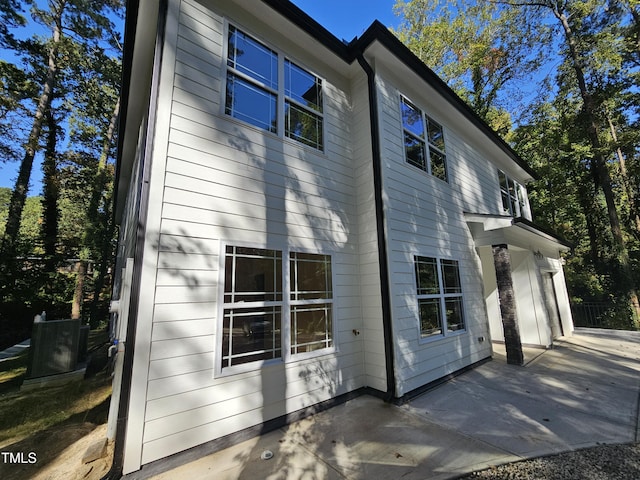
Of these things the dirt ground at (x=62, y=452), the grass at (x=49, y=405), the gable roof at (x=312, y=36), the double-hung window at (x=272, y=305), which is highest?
the gable roof at (x=312, y=36)

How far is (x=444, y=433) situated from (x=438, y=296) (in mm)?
2666

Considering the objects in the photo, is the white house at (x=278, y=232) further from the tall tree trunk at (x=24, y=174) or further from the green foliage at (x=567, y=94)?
the green foliage at (x=567, y=94)

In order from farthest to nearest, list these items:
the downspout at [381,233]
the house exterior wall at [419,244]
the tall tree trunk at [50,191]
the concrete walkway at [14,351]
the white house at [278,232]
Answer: the tall tree trunk at [50,191], the concrete walkway at [14,351], the house exterior wall at [419,244], the downspout at [381,233], the white house at [278,232]

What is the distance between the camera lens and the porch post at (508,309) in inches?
234

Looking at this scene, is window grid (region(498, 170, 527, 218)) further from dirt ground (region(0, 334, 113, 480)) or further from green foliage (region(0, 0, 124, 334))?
green foliage (region(0, 0, 124, 334))

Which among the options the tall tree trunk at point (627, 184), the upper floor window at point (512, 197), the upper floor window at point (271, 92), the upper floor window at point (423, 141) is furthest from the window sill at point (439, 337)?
the tall tree trunk at point (627, 184)

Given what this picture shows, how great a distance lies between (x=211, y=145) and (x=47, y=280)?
12468 mm

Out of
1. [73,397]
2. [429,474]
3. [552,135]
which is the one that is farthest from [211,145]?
[552,135]

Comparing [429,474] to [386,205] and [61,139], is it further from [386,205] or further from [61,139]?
[61,139]

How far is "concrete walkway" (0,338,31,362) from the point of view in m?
8.47

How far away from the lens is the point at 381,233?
457 cm

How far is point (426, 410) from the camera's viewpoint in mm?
3887

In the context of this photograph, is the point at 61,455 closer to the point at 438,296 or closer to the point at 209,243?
the point at 209,243

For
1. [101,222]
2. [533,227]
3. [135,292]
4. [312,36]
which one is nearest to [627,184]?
[533,227]
